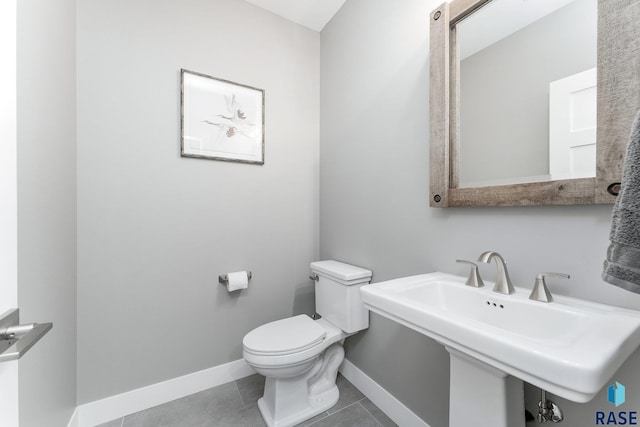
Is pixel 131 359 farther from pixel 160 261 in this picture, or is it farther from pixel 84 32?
pixel 84 32

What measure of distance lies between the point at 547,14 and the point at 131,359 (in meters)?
2.41

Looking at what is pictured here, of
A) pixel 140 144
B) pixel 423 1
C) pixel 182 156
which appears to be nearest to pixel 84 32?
pixel 140 144

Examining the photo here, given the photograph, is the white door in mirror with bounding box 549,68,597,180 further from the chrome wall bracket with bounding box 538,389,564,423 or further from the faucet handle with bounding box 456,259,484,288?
the chrome wall bracket with bounding box 538,389,564,423

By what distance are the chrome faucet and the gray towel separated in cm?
36

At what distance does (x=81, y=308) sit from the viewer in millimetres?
1303

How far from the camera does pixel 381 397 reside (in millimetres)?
1431

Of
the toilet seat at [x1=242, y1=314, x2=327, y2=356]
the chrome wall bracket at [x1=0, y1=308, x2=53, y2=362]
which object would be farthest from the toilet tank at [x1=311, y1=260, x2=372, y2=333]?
the chrome wall bracket at [x1=0, y1=308, x2=53, y2=362]

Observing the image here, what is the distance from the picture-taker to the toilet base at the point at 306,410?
51.5 inches

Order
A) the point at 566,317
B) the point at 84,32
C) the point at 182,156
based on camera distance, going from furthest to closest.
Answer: the point at 182,156
the point at 84,32
the point at 566,317

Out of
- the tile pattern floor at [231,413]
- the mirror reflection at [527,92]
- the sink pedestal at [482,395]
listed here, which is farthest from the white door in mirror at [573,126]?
the tile pattern floor at [231,413]

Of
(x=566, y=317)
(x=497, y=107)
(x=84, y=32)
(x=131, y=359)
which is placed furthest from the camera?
(x=131, y=359)

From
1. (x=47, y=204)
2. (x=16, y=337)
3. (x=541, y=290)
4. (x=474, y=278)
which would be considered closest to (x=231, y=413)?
(x=16, y=337)

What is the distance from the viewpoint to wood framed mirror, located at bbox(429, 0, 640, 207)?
67 centimetres

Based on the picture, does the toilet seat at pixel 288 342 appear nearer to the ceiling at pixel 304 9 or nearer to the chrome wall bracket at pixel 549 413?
the chrome wall bracket at pixel 549 413
